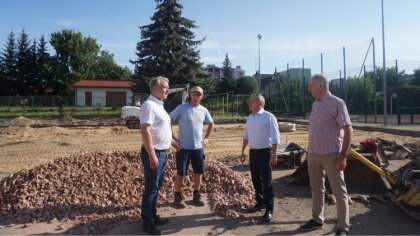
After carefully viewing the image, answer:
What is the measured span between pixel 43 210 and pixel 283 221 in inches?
132

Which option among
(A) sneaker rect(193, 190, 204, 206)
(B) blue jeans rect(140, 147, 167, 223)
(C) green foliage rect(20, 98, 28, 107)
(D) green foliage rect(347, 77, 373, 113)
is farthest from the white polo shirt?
(C) green foliage rect(20, 98, 28, 107)

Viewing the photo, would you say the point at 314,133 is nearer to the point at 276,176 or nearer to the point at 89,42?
the point at 276,176

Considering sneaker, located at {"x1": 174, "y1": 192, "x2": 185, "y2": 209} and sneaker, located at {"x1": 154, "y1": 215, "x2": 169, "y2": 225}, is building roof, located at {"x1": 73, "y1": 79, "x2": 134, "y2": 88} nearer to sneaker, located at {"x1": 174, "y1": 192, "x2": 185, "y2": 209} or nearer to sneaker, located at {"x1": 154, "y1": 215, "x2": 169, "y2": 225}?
sneaker, located at {"x1": 174, "y1": 192, "x2": 185, "y2": 209}

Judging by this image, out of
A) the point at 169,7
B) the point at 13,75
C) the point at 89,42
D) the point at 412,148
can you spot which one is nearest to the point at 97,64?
the point at 89,42

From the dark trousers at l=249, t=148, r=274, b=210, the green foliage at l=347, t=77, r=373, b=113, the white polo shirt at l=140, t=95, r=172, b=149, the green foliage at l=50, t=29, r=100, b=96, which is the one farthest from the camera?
the green foliage at l=50, t=29, r=100, b=96

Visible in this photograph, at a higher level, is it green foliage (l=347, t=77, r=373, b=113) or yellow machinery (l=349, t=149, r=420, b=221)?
green foliage (l=347, t=77, r=373, b=113)

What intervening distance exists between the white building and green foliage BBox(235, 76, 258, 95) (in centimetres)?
1374

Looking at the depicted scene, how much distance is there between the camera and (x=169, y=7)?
123 ft

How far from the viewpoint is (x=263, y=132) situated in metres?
5.79

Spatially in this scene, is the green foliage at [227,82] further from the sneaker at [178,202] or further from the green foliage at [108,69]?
the sneaker at [178,202]

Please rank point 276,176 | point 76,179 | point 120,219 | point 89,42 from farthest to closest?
1. point 89,42
2. point 276,176
3. point 76,179
4. point 120,219

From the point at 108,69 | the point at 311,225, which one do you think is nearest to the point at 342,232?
the point at 311,225

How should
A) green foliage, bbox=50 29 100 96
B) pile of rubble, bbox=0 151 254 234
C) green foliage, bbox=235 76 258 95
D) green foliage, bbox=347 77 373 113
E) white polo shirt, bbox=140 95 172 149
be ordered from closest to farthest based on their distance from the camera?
white polo shirt, bbox=140 95 172 149 → pile of rubble, bbox=0 151 254 234 → green foliage, bbox=347 77 373 113 → green foliage, bbox=235 76 258 95 → green foliage, bbox=50 29 100 96

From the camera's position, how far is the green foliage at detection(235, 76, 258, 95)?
5392 centimetres
